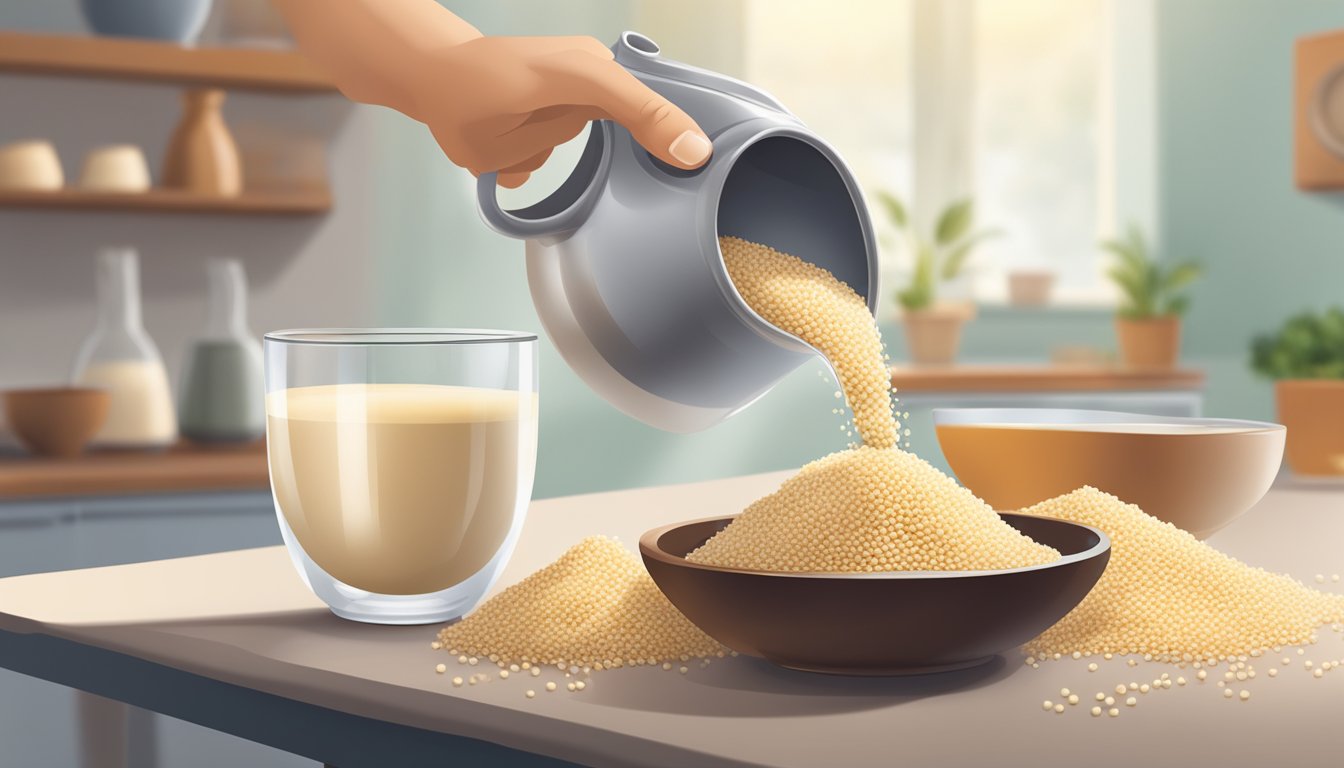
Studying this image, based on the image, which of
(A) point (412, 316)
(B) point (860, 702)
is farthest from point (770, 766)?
(A) point (412, 316)

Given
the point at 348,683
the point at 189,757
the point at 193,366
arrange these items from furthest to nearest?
the point at 193,366
the point at 189,757
the point at 348,683

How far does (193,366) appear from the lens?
2645 millimetres

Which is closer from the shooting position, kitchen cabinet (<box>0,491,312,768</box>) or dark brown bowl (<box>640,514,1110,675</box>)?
dark brown bowl (<box>640,514,1110,675</box>)

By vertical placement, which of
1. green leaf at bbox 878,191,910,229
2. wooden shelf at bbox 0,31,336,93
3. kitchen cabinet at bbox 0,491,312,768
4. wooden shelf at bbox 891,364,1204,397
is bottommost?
kitchen cabinet at bbox 0,491,312,768

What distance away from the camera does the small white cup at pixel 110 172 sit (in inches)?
107

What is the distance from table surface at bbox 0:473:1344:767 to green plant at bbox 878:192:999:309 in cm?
306

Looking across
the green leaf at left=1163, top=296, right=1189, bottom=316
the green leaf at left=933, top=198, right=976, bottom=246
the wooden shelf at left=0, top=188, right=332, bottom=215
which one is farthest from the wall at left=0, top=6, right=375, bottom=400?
the green leaf at left=1163, top=296, right=1189, bottom=316

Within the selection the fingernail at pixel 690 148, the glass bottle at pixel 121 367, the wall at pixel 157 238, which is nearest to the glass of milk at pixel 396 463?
the fingernail at pixel 690 148

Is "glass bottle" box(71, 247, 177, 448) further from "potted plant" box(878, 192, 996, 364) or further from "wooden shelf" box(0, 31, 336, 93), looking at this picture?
"potted plant" box(878, 192, 996, 364)

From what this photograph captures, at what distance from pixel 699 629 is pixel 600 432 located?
2.55 m

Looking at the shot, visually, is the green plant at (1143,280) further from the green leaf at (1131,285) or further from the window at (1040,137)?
the window at (1040,137)

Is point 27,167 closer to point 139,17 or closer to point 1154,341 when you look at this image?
point 139,17

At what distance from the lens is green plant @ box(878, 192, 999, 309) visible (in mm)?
3779

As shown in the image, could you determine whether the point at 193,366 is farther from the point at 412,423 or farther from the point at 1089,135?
the point at 1089,135
